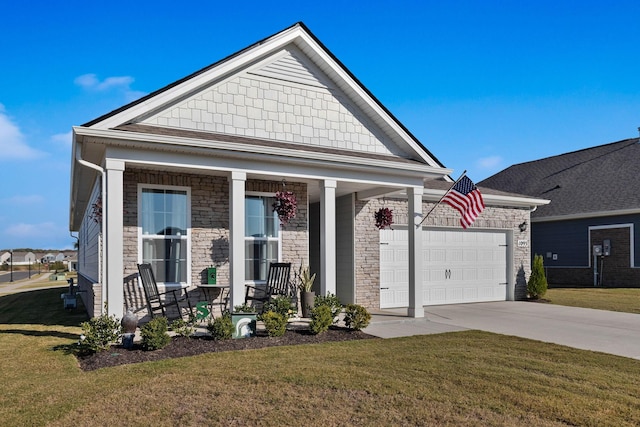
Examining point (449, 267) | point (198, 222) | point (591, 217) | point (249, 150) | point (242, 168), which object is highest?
point (249, 150)

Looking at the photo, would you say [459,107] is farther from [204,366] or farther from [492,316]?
[204,366]

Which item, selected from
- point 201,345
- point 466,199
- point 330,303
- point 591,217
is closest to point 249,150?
point 330,303

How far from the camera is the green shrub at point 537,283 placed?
14.6m

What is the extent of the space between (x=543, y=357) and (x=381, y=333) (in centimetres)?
279

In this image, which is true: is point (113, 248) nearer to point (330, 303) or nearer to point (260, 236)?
point (260, 236)

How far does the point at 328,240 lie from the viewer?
944cm

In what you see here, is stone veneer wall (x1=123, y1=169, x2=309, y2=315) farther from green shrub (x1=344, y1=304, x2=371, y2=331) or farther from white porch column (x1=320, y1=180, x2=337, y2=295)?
green shrub (x1=344, y1=304, x2=371, y2=331)

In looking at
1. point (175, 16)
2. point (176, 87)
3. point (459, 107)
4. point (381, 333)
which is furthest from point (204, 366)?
point (459, 107)

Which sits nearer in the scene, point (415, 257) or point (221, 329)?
point (221, 329)

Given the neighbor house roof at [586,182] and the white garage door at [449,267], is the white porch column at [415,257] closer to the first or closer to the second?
the white garage door at [449,267]

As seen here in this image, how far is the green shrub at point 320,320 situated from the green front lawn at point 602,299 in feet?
28.0

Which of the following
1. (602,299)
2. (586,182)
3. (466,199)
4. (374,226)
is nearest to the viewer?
(466,199)

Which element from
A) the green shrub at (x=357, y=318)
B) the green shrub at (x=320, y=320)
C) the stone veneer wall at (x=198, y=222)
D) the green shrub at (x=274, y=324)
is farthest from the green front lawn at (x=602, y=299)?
the stone veneer wall at (x=198, y=222)

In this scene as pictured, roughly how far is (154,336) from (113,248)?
1633 millimetres
